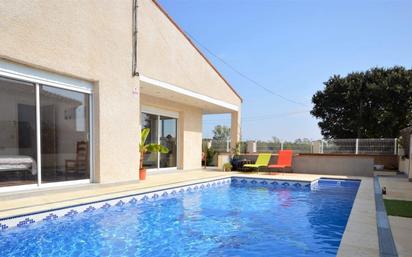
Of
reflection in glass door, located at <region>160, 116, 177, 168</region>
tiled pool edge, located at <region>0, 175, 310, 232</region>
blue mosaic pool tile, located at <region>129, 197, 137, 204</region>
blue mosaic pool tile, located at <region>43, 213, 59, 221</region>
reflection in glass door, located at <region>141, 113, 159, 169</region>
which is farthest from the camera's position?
reflection in glass door, located at <region>160, 116, 177, 168</region>

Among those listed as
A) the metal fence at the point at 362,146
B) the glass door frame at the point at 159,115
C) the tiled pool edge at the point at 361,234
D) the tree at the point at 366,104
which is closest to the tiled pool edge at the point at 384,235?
the tiled pool edge at the point at 361,234

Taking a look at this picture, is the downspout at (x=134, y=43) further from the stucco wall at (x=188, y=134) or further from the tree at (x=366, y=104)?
the tree at (x=366, y=104)

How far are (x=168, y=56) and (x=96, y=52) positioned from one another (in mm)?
3666

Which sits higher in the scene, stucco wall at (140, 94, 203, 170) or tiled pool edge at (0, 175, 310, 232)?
stucco wall at (140, 94, 203, 170)

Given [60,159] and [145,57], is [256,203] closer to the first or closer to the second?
[60,159]

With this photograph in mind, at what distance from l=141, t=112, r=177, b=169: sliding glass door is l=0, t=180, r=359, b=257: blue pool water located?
5158 millimetres

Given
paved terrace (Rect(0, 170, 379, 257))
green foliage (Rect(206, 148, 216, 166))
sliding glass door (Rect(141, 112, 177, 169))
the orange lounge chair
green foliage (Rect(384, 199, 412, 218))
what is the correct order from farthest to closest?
green foliage (Rect(206, 148, 216, 166))
the orange lounge chair
sliding glass door (Rect(141, 112, 177, 169))
green foliage (Rect(384, 199, 412, 218))
paved terrace (Rect(0, 170, 379, 257))

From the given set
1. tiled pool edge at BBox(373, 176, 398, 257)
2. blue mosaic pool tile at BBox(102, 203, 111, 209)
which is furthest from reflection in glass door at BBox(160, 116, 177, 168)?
tiled pool edge at BBox(373, 176, 398, 257)

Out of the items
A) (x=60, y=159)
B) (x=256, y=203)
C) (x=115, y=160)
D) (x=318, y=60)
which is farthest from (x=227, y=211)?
(x=318, y=60)

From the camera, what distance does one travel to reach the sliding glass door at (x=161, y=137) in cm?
1337

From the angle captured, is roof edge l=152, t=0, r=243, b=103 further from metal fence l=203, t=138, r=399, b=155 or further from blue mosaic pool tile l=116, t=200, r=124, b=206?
blue mosaic pool tile l=116, t=200, r=124, b=206

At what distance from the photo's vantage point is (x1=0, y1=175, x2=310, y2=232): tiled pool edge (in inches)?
217

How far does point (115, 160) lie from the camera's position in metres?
9.28

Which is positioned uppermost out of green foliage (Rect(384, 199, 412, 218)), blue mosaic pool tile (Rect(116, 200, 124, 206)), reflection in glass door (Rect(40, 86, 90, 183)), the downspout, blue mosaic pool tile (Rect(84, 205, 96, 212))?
the downspout
